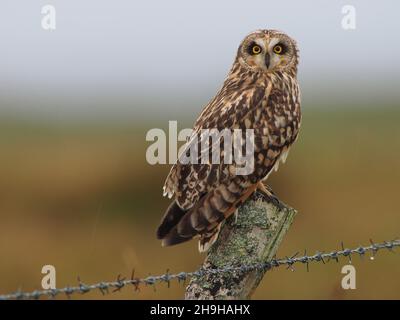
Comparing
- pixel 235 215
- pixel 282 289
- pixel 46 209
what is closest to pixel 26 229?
pixel 46 209

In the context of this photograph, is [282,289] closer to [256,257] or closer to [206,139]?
[206,139]

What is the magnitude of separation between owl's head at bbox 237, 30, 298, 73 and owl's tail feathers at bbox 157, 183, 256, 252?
4.49 feet

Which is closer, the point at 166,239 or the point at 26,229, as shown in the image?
the point at 166,239

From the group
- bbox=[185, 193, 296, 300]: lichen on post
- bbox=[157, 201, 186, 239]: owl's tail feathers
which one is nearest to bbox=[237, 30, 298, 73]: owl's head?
bbox=[157, 201, 186, 239]: owl's tail feathers

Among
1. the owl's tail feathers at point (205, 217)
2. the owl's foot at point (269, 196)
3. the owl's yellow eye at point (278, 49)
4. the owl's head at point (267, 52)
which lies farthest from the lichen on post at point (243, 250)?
the owl's yellow eye at point (278, 49)

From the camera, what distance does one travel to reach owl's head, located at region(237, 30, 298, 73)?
25.7 ft

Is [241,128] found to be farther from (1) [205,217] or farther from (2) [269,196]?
(1) [205,217]

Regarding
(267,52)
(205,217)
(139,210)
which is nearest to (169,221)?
(205,217)

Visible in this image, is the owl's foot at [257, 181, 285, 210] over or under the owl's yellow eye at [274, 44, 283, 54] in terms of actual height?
under

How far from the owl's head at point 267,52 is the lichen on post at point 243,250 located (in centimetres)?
189

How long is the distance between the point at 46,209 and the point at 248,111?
25.1 ft

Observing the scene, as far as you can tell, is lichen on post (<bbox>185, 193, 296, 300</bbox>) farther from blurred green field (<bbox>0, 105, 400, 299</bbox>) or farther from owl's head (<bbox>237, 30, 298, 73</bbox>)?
blurred green field (<bbox>0, 105, 400, 299</bbox>)

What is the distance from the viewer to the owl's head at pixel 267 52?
308 inches

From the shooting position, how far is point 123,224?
13578 mm
